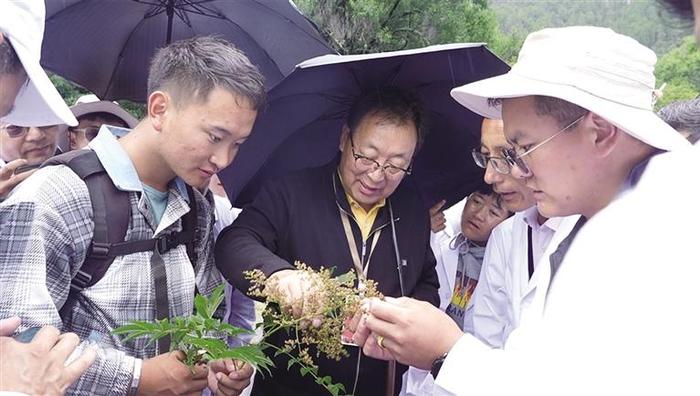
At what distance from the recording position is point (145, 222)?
7.20 feet

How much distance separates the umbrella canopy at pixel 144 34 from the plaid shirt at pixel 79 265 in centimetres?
183

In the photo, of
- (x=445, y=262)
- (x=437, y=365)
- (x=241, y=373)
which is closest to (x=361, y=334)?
(x=437, y=365)

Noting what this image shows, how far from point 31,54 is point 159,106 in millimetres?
691

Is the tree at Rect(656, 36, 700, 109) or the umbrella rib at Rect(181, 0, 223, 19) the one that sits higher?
the umbrella rib at Rect(181, 0, 223, 19)

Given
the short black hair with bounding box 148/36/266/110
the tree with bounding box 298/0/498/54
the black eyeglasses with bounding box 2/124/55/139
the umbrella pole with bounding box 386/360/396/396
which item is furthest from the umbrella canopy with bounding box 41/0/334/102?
the tree with bounding box 298/0/498/54

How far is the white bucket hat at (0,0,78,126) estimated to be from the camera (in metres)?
1.67

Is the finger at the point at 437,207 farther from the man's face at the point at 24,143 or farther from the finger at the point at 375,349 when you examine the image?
the man's face at the point at 24,143

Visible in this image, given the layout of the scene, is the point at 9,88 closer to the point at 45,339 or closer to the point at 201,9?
the point at 45,339

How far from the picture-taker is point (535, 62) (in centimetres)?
207

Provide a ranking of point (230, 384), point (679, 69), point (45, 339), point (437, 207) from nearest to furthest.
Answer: point (45, 339) → point (230, 384) → point (437, 207) → point (679, 69)

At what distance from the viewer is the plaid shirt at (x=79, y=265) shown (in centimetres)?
190

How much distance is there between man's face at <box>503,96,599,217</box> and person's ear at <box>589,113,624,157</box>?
3cm

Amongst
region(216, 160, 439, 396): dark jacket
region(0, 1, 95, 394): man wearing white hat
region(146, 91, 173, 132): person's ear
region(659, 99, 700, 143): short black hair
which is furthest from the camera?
region(659, 99, 700, 143): short black hair

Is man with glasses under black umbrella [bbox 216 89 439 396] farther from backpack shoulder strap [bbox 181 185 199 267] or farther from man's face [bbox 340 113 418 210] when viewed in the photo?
backpack shoulder strap [bbox 181 185 199 267]
